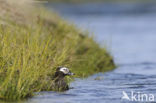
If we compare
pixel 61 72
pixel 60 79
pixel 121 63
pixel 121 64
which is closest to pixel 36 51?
pixel 61 72

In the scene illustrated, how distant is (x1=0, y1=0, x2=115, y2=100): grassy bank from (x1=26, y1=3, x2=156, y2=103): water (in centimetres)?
40

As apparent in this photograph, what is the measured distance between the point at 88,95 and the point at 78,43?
555cm

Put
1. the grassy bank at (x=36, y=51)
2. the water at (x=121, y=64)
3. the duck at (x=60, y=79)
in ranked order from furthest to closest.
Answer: the duck at (x=60, y=79) < the water at (x=121, y=64) < the grassy bank at (x=36, y=51)

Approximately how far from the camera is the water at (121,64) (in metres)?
11.0

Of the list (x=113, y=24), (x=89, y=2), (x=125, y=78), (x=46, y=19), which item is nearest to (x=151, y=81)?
(x=125, y=78)

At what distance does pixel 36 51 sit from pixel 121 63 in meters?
8.19

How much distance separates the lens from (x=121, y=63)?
18.9 m

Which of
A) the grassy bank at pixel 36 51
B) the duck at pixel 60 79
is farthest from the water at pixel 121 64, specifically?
the grassy bank at pixel 36 51

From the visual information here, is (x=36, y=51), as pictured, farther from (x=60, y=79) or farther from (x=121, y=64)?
(x=121, y=64)

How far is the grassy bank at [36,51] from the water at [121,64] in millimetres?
402

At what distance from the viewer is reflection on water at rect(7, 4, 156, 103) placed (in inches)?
431

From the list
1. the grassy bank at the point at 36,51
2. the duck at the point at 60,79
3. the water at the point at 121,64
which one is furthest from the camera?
the duck at the point at 60,79

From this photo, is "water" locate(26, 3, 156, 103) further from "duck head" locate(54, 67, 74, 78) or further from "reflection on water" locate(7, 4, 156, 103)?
"duck head" locate(54, 67, 74, 78)

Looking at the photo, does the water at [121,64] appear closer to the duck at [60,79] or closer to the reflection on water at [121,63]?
the reflection on water at [121,63]
